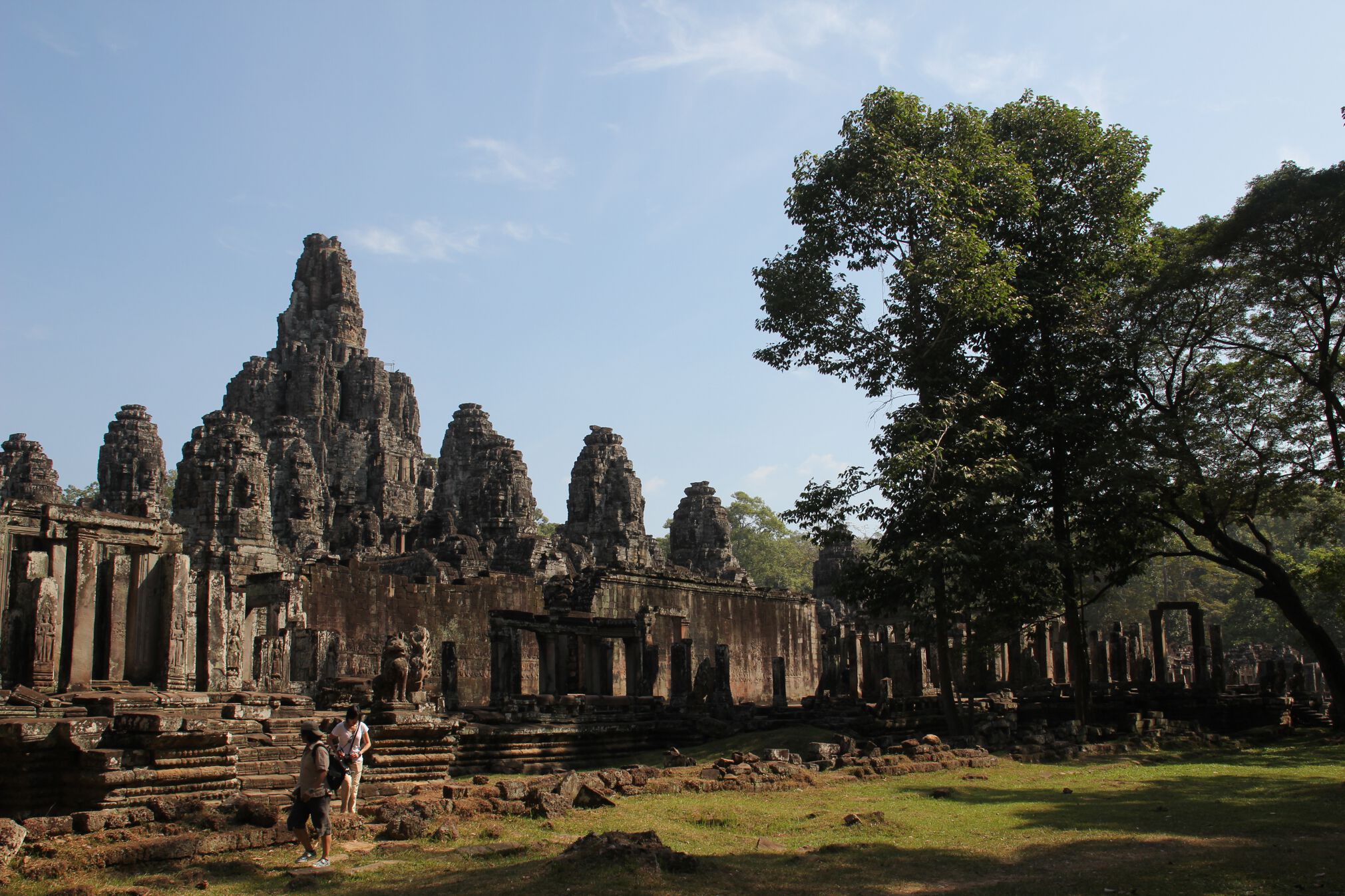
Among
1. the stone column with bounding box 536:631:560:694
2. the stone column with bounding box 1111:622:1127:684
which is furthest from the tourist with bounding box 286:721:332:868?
the stone column with bounding box 1111:622:1127:684

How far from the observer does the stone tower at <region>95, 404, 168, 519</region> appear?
4853 cm

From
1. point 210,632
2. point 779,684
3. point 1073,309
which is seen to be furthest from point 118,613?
point 1073,309

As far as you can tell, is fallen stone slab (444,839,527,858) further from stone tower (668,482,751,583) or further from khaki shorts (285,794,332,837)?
stone tower (668,482,751,583)

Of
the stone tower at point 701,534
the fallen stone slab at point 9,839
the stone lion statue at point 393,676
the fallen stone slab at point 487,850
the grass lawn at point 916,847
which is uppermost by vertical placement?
the stone tower at point 701,534

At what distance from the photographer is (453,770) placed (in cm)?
1669

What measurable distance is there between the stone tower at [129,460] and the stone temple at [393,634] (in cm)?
10

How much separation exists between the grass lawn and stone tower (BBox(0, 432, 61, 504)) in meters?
36.8

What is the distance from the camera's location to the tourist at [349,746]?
1031cm

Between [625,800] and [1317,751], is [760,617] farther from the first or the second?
[625,800]

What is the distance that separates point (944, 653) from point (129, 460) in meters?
40.0

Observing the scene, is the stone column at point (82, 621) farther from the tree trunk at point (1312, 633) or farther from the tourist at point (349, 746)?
the tree trunk at point (1312, 633)

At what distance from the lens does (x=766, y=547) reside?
271ft

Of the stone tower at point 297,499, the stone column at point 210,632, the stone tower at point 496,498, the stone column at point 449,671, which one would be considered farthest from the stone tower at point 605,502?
the stone column at point 210,632

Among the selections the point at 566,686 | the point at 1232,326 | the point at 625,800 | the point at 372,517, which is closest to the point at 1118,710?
the point at 1232,326
